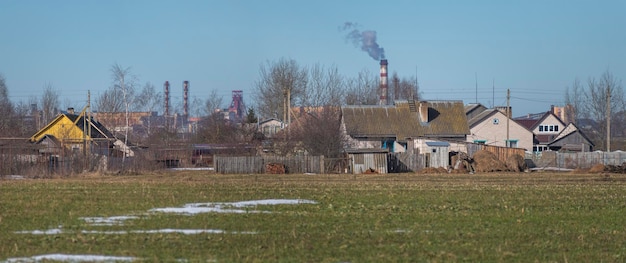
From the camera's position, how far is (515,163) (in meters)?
62.9

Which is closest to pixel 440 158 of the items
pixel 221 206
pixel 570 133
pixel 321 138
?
pixel 321 138

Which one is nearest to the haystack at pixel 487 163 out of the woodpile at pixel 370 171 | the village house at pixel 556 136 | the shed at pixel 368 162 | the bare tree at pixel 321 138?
the shed at pixel 368 162

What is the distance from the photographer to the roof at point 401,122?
267ft

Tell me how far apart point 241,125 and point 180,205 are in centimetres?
6081

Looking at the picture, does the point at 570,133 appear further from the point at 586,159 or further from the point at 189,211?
the point at 189,211

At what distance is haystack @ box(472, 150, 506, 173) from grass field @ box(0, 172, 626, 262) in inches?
1187

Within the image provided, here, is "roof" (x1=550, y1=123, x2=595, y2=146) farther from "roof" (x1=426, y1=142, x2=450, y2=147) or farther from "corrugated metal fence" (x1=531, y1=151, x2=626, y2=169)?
"roof" (x1=426, y1=142, x2=450, y2=147)

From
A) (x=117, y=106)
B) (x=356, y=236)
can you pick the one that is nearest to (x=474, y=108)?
(x=117, y=106)

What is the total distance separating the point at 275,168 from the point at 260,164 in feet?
4.61

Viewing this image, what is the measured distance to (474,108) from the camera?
103 meters

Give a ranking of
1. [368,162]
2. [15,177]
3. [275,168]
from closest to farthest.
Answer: [15,177] < [275,168] < [368,162]

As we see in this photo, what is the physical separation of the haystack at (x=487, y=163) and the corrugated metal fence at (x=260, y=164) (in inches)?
463

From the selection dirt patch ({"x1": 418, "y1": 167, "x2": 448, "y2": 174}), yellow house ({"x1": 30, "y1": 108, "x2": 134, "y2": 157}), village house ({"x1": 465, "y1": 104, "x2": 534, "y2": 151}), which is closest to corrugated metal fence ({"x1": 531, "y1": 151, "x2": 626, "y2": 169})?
dirt patch ({"x1": 418, "y1": 167, "x2": 448, "y2": 174})

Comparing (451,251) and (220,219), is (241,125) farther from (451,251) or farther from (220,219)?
(451,251)
